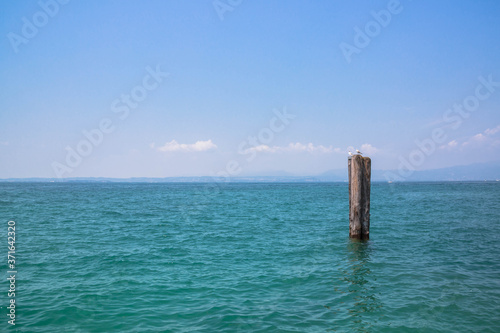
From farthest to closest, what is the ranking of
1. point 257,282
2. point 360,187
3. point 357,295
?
point 360,187 < point 257,282 < point 357,295

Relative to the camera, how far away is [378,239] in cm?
2009

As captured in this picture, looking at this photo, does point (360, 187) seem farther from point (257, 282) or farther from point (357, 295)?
point (257, 282)

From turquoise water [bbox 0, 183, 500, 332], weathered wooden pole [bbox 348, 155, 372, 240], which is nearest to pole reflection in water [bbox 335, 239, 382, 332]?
turquoise water [bbox 0, 183, 500, 332]

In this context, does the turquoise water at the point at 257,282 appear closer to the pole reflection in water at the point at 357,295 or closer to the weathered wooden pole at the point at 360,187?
the pole reflection in water at the point at 357,295

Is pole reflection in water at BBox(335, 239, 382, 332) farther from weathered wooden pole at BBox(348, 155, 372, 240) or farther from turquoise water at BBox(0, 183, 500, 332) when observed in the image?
weathered wooden pole at BBox(348, 155, 372, 240)

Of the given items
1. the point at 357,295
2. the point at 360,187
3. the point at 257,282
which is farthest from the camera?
the point at 360,187

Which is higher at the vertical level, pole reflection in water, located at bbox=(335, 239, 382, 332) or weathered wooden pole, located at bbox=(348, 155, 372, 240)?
weathered wooden pole, located at bbox=(348, 155, 372, 240)

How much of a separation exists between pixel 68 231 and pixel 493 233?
98.3 feet

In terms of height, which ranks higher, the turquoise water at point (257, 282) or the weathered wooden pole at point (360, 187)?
the weathered wooden pole at point (360, 187)

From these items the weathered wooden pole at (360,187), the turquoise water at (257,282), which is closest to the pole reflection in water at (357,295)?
the turquoise water at (257,282)

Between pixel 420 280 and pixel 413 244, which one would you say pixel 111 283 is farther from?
pixel 413 244

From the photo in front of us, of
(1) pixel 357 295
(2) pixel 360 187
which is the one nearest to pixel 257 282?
(1) pixel 357 295

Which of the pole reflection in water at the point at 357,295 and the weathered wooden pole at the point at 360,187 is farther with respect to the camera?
the weathered wooden pole at the point at 360,187

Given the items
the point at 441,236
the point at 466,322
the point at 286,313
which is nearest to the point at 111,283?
the point at 286,313
